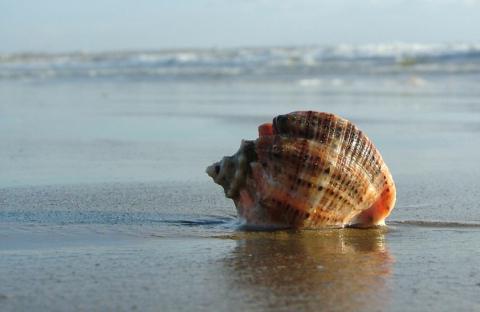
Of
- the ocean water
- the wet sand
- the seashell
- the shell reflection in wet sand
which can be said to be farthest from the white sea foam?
the shell reflection in wet sand

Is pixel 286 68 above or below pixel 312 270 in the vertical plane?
above

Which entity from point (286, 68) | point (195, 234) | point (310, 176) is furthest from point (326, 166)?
point (286, 68)

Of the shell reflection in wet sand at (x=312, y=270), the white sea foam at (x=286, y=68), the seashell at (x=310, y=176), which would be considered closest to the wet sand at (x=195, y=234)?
the shell reflection in wet sand at (x=312, y=270)

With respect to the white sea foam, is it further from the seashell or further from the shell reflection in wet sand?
→ the shell reflection in wet sand

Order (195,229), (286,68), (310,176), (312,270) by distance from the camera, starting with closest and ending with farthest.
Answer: (312,270), (310,176), (195,229), (286,68)

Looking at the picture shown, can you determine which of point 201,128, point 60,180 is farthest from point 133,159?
point 201,128

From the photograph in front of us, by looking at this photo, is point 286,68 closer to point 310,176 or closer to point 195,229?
point 195,229

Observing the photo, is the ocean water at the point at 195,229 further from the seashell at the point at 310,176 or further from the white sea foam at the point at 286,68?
the white sea foam at the point at 286,68
